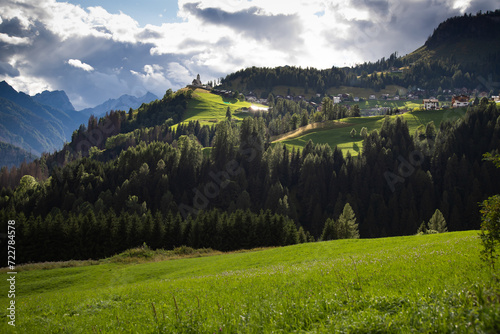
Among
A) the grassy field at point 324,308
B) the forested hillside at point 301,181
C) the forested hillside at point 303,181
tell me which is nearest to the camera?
the grassy field at point 324,308

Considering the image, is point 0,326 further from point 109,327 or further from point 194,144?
point 194,144

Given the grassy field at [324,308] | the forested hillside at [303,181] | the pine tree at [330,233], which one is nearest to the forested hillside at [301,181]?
the forested hillside at [303,181]

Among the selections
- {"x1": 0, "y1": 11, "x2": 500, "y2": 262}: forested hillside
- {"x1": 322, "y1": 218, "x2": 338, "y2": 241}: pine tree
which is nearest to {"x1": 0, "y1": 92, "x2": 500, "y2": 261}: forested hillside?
{"x1": 0, "y1": 11, "x2": 500, "y2": 262}: forested hillside

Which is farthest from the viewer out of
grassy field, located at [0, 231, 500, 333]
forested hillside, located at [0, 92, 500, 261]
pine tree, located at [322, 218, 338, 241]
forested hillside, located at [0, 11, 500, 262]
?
forested hillside, located at [0, 92, 500, 261]

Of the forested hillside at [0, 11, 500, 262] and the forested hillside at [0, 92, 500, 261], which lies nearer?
the forested hillside at [0, 11, 500, 262]

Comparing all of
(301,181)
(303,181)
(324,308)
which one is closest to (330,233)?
(303,181)

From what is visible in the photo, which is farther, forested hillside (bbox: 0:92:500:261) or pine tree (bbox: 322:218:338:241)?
forested hillside (bbox: 0:92:500:261)

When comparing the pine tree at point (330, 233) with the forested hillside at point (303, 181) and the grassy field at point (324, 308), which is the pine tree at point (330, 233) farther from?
the grassy field at point (324, 308)

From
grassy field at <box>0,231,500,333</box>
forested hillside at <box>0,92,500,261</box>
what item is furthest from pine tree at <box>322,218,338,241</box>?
grassy field at <box>0,231,500,333</box>

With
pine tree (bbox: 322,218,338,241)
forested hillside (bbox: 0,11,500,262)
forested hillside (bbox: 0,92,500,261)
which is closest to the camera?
pine tree (bbox: 322,218,338,241)

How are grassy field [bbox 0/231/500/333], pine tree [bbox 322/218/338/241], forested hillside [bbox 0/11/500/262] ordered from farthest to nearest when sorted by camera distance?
forested hillside [bbox 0/11/500/262] < pine tree [bbox 322/218/338/241] < grassy field [bbox 0/231/500/333]

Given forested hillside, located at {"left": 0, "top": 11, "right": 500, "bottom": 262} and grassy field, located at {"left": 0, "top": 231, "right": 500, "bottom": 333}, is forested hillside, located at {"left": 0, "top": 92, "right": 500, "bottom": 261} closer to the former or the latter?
forested hillside, located at {"left": 0, "top": 11, "right": 500, "bottom": 262}

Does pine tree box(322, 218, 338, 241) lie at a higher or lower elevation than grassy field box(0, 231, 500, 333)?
lower

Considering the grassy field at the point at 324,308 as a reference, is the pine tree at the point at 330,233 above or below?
below
